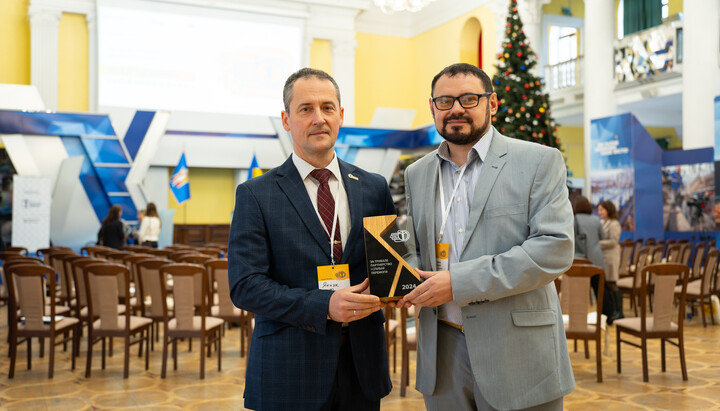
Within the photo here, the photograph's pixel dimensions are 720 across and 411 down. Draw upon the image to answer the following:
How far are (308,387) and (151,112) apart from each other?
12.8 metres

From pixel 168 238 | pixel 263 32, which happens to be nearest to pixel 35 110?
pixel 168 238

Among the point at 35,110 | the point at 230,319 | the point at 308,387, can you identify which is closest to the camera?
the point at 308,387

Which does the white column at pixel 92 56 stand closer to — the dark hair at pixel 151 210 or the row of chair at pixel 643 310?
the dark hair at pixel 151 210

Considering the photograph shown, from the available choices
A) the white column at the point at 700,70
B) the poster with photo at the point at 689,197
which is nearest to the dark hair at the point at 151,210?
the poster with photo at the point at 689,197

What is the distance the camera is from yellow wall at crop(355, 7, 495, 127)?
20578 mm

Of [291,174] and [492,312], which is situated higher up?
[291,174]

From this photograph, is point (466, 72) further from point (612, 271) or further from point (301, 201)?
point (612, 271)

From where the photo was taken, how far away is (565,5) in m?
17.6

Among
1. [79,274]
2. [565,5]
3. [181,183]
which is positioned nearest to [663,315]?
[79,274]

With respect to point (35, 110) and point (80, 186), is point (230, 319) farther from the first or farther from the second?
point (35, 110)

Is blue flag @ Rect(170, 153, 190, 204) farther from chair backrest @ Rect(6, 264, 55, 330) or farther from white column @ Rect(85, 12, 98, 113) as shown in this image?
chair backrest @ Rect(6, 264, 55, 330)

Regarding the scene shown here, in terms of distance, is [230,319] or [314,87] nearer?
[314,87]

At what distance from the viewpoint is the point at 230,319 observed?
20.0 feet

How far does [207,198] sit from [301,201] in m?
16.6
